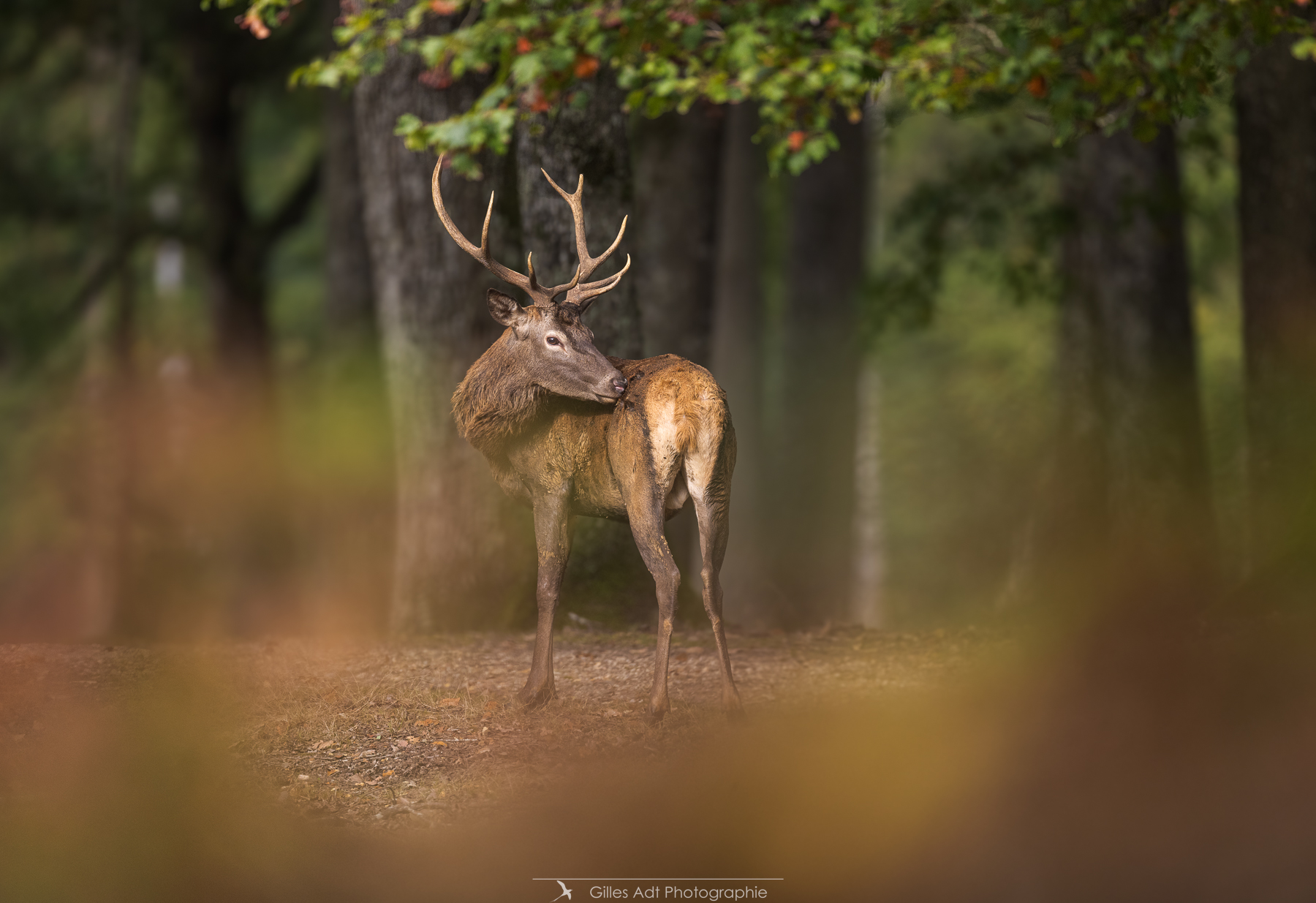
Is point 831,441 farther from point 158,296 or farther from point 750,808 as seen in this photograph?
point 158,296

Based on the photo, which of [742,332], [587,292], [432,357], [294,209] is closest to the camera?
[587,292]

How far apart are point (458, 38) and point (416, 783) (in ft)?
15.1

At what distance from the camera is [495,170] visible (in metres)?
10.8

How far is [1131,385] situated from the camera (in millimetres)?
13117

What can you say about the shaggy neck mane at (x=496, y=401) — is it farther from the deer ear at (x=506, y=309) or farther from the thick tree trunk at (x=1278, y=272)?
the thick tree trunk at (x=1278, y=272)

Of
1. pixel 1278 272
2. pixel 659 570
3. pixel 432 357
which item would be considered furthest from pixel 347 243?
pixel 659 570

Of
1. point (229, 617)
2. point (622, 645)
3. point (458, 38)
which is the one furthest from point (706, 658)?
point (229, 617)

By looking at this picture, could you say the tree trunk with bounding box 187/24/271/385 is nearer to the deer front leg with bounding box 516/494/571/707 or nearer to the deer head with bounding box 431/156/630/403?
the deer head with bounding box 431/156/630/403

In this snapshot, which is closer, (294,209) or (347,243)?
(347,243)

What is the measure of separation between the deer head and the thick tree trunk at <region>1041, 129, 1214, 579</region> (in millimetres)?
6997

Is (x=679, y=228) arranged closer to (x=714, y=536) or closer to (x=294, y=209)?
(x=714, y=536)

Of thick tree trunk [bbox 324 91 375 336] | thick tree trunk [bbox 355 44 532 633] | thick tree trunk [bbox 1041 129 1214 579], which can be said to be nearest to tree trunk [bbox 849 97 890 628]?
thick tree trunk [bbox 324 91 375 336]

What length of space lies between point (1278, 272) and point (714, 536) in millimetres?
6142

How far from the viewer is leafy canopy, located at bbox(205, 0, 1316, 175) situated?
28.8ft
